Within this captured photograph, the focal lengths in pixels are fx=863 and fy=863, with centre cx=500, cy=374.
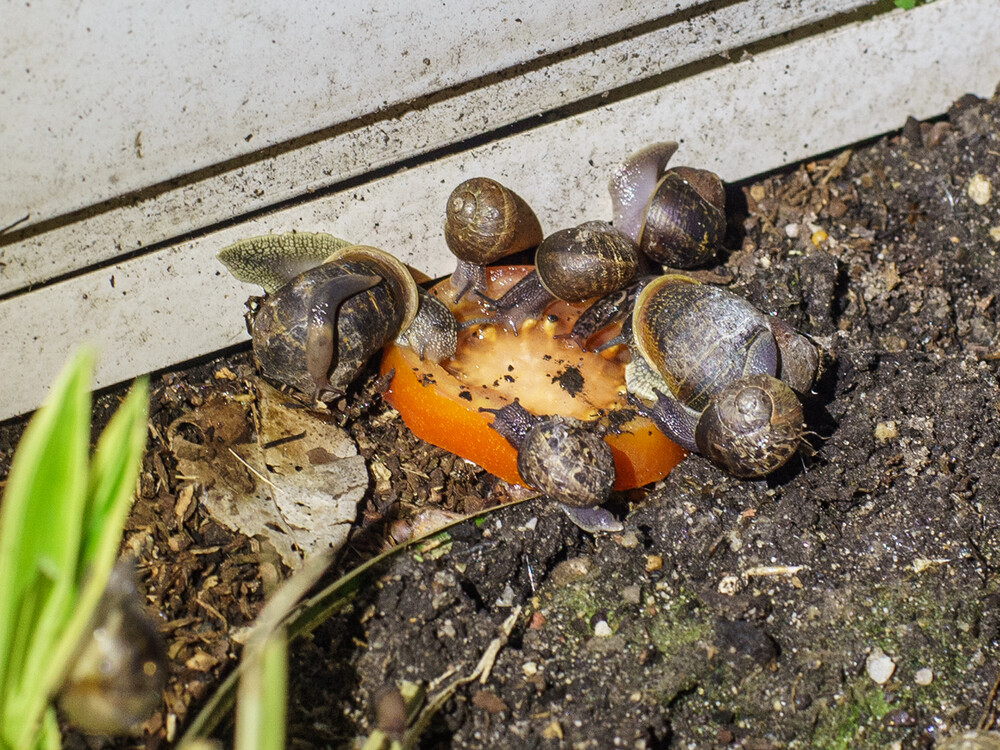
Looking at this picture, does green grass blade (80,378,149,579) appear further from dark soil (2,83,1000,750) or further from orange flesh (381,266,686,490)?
orange flesh (381,266,686,490)

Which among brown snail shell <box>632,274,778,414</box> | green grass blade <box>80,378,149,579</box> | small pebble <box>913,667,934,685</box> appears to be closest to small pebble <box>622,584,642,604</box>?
brown snail shell <box>632,274,778,414</box>

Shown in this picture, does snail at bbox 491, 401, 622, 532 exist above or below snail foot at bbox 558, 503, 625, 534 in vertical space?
above

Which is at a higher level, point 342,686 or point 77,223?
point 77,223

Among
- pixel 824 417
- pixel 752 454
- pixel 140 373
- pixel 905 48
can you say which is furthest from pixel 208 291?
pixel 905 48

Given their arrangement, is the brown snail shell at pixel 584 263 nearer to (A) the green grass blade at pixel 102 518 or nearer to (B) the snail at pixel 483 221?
(B) the snail at pixel 483 221

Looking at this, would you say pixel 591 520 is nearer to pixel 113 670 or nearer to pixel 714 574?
pixel 714 574

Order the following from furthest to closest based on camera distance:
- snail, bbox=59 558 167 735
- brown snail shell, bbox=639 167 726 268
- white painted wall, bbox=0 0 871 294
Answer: brown snail shell, bbox=639 167 726 268
white painted wall, bbox=0 0 871 294
snail, bbox=59 558 167 735

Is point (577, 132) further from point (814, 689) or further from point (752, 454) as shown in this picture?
point (814, 689)
